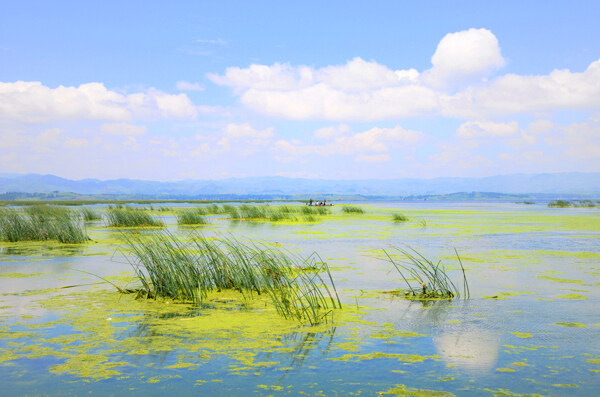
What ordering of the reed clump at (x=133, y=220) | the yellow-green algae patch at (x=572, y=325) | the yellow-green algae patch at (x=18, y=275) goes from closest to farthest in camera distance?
the yellow-green algae patch at (x=572, y=325), the yellow-green algae patch at (x=18, y=275), the reed clump at (x=133, y=220)

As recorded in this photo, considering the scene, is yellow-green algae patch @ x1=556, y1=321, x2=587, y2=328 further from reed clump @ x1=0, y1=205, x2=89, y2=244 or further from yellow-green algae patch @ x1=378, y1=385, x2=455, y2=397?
reed clump @ x1=0, y1=205, x2=89, y2=244

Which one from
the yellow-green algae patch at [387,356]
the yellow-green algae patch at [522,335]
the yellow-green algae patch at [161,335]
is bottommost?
the yellow-green algae patch at [161,335]

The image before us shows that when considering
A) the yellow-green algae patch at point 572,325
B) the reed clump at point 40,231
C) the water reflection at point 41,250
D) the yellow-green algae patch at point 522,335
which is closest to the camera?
the yellow-green algae patch at point 522,335

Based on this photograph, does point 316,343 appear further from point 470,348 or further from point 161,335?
point 161,335

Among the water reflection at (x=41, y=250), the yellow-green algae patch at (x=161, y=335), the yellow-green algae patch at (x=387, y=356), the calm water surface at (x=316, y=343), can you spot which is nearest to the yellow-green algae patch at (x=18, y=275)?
the calm water surface at (x=316, y=343)

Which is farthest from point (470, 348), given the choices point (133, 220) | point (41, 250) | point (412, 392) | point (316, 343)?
point (133, 220)

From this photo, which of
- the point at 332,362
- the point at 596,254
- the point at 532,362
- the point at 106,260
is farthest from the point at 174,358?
the point at 596,254

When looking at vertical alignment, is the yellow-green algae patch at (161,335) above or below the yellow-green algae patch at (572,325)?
below

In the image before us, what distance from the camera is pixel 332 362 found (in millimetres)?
5008

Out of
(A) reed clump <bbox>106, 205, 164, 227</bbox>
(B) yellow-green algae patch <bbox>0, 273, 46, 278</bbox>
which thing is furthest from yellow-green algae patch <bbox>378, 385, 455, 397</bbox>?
(A) reed clump <bbox>106, 205, 164, 227</bbox>

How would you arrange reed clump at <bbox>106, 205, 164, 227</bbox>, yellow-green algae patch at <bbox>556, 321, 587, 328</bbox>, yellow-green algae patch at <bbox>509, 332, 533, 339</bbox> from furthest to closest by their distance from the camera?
reed clump at <bbox>106, 205, 164, 227</bbox> → yellow-green algae patch at <bbox>556, 321, 587, 328</bbox> → yellow-green algae patch at <bbox>509, 332, 533, 339</bbox>

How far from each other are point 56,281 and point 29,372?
5413mm

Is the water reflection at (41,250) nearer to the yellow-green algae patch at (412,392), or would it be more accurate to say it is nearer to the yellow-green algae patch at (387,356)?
the yellow-green algae patch at (387,356)

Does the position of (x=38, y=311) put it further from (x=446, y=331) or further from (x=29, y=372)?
(x=446, y=331)
